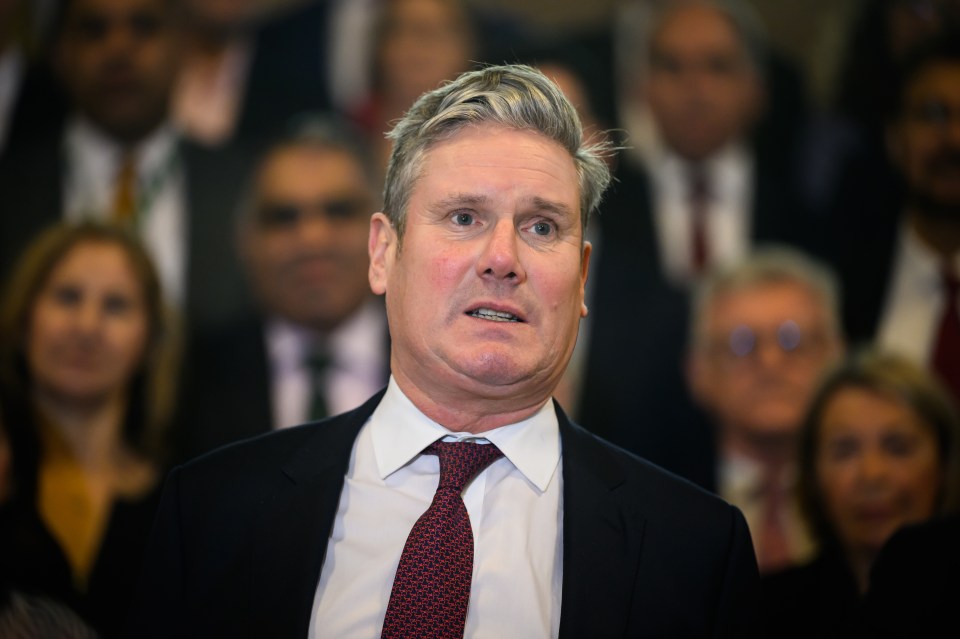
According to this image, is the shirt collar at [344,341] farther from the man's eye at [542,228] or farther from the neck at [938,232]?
the man's eye at [542,228]

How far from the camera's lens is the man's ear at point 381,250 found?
214 centimetres

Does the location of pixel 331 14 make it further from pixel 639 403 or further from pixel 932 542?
pixel 932 542

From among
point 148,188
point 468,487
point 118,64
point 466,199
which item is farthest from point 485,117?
point 118,64

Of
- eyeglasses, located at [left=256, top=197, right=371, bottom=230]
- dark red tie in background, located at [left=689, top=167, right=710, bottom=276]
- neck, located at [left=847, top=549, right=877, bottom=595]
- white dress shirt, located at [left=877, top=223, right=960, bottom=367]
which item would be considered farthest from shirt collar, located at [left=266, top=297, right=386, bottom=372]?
white dress shirt, located at [left=877, top=223, right=960, bottom=367]

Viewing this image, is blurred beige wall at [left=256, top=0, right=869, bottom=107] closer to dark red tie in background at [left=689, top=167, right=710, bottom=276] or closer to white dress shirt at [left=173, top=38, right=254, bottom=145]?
white dress shirt at [left=173, top=38, right=254, bottom=145]

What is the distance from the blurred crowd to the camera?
4.30 metres

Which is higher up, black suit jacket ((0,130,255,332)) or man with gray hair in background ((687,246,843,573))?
black suit jacket ((0,130,255,332))

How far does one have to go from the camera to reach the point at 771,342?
464 centimetres

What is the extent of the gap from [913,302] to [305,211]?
2594 millimetres

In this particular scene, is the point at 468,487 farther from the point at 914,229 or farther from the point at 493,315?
the point at 914,229

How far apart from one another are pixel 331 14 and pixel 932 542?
3.80m

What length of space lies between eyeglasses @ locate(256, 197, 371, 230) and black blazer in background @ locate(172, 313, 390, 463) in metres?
0.41

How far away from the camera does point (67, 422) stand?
425 centimetres

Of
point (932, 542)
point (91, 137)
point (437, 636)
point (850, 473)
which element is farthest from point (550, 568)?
point (91, 137)
